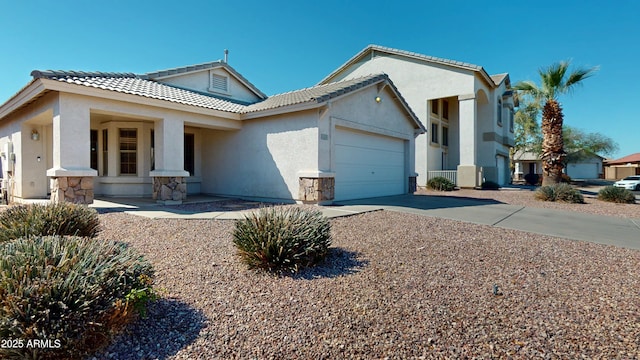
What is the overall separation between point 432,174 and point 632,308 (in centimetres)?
1962

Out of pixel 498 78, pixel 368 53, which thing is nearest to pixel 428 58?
pixel 368 53

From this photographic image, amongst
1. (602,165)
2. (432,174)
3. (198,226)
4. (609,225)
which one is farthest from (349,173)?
(602,165)

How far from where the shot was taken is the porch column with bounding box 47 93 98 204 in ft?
28.0

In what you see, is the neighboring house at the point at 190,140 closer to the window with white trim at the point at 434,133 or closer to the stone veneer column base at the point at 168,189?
the stone veneer column base at the point at 168,189

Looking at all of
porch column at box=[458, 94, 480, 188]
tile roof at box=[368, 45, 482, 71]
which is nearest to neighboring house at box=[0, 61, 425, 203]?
porch column at box=[458, 94, 480, 188]

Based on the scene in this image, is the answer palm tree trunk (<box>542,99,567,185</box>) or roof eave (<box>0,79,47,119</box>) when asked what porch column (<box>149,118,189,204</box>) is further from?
palm tree trunk (<box>542,99,567,185</box>)

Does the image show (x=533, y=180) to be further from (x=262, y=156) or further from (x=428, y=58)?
(x=262, y=156)

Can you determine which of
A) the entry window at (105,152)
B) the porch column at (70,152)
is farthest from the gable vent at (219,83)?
the porch column at (70,152)

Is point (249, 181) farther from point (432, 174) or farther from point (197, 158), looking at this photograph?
point (432, 174)

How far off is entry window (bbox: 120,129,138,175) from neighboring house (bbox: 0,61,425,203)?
0.12 feet

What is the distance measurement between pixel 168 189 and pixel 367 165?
7551 mm

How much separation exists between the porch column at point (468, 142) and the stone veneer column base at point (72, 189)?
20.6m

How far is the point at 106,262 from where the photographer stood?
3.26m

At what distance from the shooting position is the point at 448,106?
88.1ft
